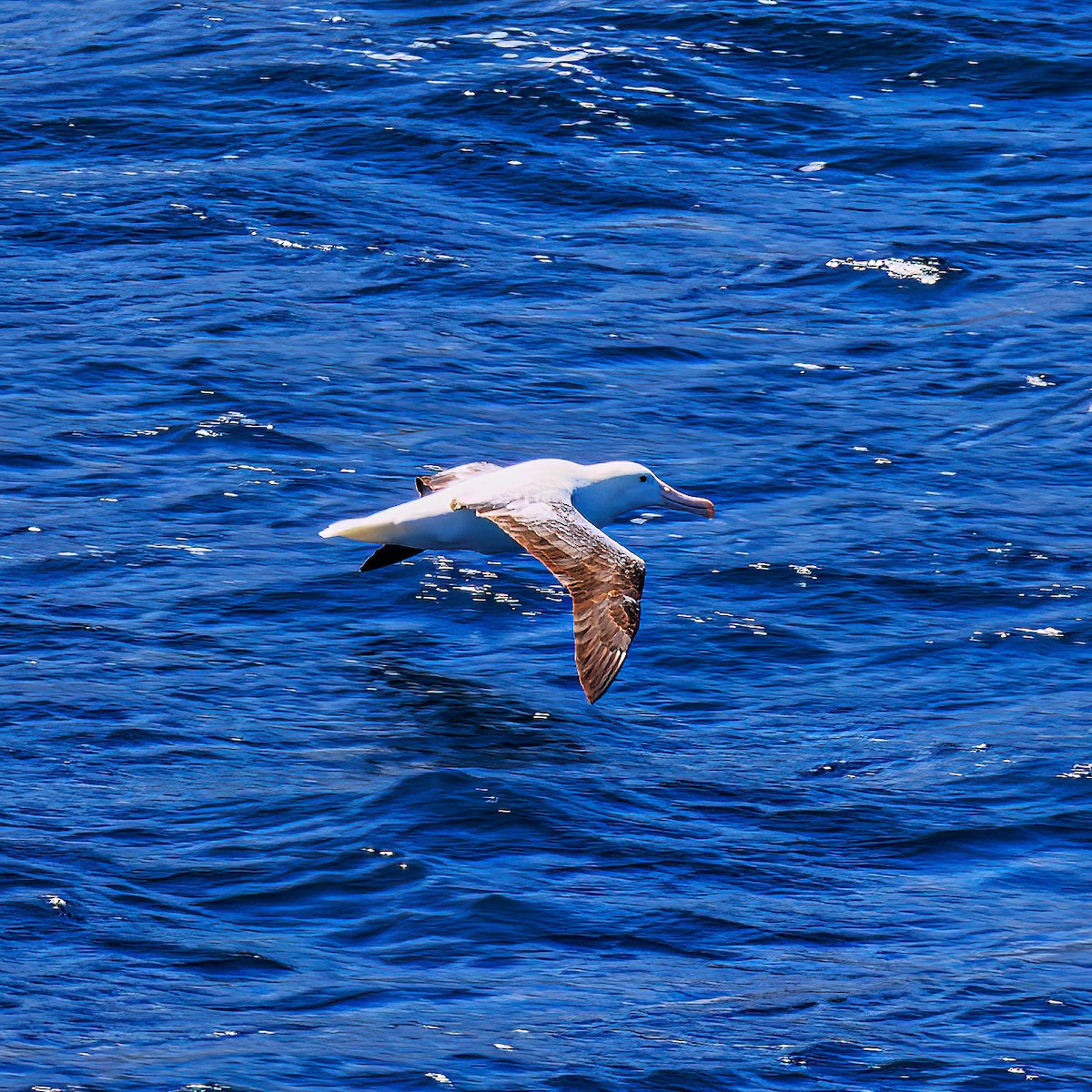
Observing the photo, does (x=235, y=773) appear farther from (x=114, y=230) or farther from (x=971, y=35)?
(x=971, y=35)

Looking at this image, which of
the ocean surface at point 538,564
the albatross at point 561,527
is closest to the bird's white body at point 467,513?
the albatross at point 561,527

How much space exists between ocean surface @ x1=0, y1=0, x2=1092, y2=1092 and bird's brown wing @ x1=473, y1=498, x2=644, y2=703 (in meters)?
0.60

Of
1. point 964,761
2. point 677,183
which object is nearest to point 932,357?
point 677,183

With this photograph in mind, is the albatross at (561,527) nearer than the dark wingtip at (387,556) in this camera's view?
Yes

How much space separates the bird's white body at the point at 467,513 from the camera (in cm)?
1149

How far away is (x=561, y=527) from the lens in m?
11.1

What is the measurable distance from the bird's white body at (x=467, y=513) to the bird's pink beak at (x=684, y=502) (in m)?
0.69

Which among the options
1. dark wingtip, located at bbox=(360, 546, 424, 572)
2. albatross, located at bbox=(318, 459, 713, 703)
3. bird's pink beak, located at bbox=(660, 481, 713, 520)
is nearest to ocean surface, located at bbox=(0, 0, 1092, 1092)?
dark wingtip, located at bbox=(360, 546, 424, 572)

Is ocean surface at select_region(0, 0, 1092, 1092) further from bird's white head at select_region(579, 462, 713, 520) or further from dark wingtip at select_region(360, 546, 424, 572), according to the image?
bird's white head at select_region(579, 462, 713, 520)

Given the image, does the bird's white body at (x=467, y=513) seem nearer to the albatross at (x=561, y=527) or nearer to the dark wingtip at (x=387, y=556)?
the albatross at (x=561, y=527)

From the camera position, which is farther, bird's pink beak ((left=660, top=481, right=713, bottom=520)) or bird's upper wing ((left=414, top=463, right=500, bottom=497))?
bird's pink beak ((left=660, top=481, right=713, bottom=520))

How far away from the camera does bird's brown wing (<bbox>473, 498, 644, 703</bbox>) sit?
10.2m

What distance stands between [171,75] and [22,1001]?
16.1 m

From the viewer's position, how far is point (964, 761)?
34.4 ft
